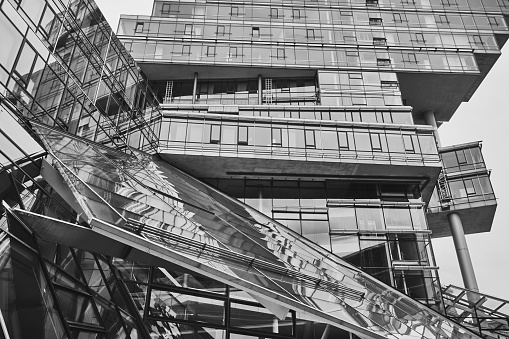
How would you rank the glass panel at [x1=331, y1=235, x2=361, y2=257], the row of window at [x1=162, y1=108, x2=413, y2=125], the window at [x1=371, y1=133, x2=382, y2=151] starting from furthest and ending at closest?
the row of window at [x1=162, y1=108, x2=413, y2=125] → the window at [x1=371, y1=133, x2=382, y2=151] → the glass panel at [x1=331, y1=235, x2=361, y2=257]

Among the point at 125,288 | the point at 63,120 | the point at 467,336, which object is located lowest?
the point at 467,336

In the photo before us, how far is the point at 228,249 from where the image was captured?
1239cm

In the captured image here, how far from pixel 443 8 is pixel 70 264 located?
149 feet

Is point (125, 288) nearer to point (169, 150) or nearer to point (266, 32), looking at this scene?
point (169, 150)

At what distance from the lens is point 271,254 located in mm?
14188

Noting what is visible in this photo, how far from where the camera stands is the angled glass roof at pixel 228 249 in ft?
34.8

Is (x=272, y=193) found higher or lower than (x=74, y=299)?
higher

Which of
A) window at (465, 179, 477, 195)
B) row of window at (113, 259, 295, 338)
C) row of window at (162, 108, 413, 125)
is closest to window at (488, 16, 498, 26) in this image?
window at (465, 179, 477, 195)

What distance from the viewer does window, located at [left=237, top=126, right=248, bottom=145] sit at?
30.5 metres

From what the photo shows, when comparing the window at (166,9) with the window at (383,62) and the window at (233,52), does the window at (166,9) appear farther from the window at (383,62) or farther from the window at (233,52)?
the window at (383,62)

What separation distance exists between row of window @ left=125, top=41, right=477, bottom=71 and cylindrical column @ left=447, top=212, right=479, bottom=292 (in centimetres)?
1277

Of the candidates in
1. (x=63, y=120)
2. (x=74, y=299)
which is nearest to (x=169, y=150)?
(x=63, y=120)

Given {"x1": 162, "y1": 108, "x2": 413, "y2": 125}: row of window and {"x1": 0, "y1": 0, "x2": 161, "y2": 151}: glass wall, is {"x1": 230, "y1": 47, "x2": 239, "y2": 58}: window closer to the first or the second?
{"x1": 162, "y1": 108, "x2": 413, "y2": 125}: row of window

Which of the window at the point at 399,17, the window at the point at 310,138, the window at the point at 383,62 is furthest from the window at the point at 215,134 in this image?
the window at the point at 399,17
